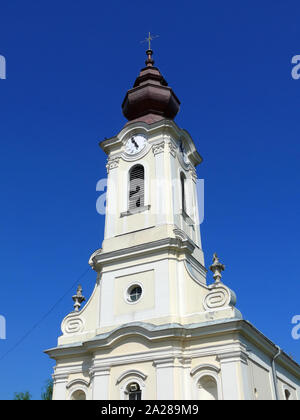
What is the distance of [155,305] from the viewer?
18.8 meters

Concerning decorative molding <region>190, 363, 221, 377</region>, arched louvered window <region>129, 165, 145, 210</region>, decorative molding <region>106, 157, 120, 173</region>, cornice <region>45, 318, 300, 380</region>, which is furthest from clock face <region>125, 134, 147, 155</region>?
decorative molding <region>190, 363, 221, 377</region>

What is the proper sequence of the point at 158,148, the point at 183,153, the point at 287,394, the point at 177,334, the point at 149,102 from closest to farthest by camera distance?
1. the point at 177,334
2. the point at 287,394
3. the point at 158,148
4. the point at 183,153
5. the point at 149,102

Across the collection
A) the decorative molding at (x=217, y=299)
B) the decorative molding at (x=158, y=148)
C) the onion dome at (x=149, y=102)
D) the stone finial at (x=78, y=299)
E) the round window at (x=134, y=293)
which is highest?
the onion dome at (x=149, y=102)

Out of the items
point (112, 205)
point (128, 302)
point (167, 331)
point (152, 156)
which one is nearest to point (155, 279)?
point (128, 302)

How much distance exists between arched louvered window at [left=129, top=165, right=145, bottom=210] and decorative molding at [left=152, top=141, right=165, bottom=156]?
3.18 feet

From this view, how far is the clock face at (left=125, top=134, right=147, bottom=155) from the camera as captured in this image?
77.3ft

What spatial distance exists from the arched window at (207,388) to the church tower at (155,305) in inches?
1.7

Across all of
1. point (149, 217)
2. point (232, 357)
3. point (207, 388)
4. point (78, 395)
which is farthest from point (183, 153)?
point (78, 395)

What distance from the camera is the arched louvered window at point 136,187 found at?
875 inches

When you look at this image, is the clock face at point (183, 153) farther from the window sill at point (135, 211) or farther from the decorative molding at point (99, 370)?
the decorative molding at point (99, 370)

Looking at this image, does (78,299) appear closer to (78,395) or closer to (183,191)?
(78,395)

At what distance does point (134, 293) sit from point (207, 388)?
475cm

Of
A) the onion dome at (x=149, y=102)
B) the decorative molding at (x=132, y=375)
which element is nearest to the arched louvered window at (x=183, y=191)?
the onion dome at (x=149, y=102)
